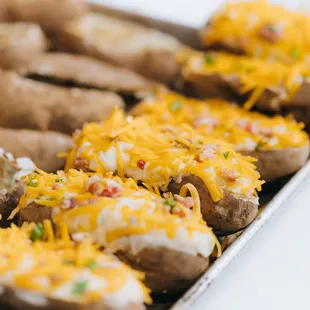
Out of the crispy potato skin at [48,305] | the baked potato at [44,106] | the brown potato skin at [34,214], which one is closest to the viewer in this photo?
the crispy potato skin at [48,305]

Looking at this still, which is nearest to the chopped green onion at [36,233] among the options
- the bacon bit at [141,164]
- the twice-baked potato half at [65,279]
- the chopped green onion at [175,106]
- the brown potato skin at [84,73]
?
the twice-baked potato half at [65,279]

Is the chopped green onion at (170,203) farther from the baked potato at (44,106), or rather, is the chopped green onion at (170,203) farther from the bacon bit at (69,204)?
the baked potato at (44,106)

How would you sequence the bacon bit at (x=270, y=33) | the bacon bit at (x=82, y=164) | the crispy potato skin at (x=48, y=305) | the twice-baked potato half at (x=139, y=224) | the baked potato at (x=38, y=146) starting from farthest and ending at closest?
the bacon bit at (x=270, y=33), the baked potato at (x=38, y=146), the bacon bit at (x=82, y=164), the twice-baked potato half at (x=139, y=224), the crispy potato skin at (x=48, y=305)

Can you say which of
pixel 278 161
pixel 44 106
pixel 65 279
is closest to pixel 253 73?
pixel 278 161

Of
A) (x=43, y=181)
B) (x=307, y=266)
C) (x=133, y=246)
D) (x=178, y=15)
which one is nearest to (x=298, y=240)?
(x=307, y=266)

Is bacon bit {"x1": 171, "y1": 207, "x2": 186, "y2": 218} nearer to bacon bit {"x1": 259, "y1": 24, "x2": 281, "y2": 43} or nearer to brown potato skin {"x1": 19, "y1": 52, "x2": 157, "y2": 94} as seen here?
brown potato skin {"x1": 19, "y1": 52, "x2": 157, "y2": 94}

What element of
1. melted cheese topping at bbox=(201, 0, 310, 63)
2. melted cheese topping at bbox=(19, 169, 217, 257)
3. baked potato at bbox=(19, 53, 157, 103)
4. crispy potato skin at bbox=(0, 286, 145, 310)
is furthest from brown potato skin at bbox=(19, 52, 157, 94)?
crispy potato skin at bbox=(0, 286, 145, 310)
